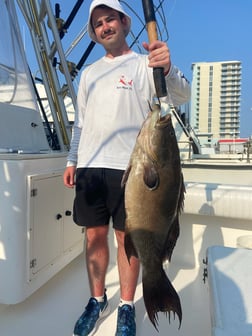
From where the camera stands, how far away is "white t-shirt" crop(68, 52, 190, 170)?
154 centimetres

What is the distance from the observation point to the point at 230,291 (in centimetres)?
129

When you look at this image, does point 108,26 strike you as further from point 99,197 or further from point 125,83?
point 99,197

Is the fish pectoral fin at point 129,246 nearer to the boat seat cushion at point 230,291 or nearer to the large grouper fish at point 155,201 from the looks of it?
the large grouper fish at point 155,201

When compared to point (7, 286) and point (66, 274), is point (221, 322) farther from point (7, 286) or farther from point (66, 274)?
point (66, 274)

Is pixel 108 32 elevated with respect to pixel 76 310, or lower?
elevated

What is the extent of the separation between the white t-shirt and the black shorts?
5cm

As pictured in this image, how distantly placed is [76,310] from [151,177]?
4.35 feet

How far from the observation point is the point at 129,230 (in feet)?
3.97

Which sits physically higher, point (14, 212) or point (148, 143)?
point (148, 143)

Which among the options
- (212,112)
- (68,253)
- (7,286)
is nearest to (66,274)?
(68,253)

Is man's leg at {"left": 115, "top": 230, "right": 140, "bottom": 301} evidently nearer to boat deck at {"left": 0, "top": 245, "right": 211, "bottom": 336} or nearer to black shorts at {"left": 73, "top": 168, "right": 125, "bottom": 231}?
black shorts at {"left": 73, "top": 168, "right": 125, "bottom": 231}

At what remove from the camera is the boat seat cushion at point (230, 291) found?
3.47ft

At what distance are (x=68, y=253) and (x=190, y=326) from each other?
1.02 metres

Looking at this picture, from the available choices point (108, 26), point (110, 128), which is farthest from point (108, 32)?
point (110, 128)
